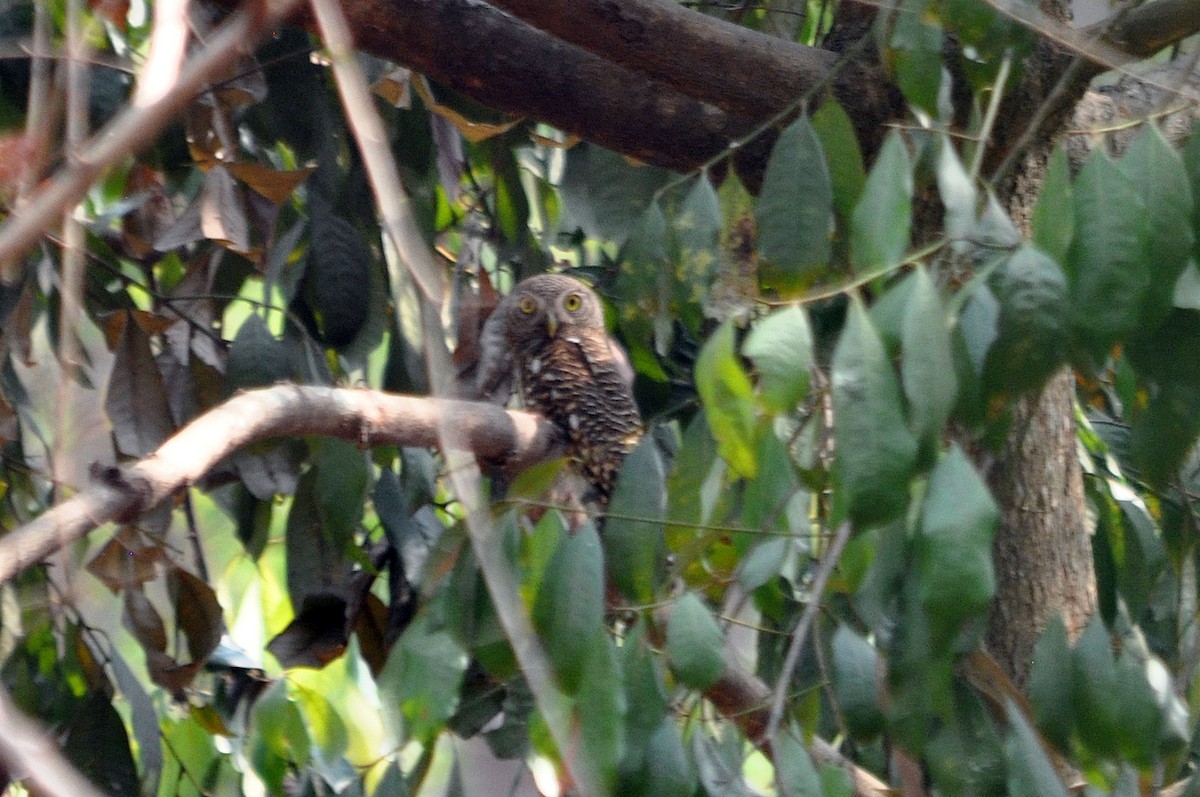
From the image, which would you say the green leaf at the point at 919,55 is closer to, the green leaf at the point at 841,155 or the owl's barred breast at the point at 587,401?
the green leaf at the point at 841,155

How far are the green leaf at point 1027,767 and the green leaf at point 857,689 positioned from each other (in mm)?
123

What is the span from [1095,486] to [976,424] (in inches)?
44.3

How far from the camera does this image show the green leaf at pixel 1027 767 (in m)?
1.08

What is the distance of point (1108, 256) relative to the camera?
936mm

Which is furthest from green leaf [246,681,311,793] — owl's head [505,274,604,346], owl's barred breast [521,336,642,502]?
owl's head [505,274,604,346]

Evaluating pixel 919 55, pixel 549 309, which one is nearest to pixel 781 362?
pixel 919 55

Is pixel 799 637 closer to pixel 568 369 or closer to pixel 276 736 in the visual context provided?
pixel 276 736

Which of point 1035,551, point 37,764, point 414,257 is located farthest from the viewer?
point 1035,551

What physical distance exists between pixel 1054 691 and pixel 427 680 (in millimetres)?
589

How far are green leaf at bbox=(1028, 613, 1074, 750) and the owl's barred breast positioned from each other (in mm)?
949

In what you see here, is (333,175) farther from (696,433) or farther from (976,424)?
(976,424)

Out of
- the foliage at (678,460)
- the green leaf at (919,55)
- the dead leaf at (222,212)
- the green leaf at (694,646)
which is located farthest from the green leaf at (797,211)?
the dead leaf at (222,212)

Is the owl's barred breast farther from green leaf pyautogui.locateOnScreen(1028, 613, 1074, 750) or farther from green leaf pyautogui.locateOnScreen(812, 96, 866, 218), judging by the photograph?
green leaf pyautogui.locateOnScreen(1028, 613, 1074, 750)

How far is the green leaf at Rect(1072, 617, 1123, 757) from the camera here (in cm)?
108
